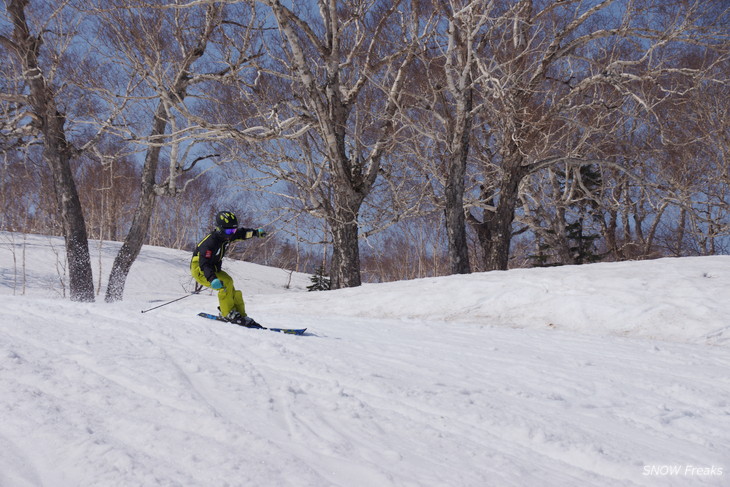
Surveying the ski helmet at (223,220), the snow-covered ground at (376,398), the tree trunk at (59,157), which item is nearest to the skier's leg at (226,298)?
the ski helmet at (223,220)

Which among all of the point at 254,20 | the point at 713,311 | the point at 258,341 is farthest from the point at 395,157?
the point at 258,341

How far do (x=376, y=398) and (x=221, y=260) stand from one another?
3.91 meters

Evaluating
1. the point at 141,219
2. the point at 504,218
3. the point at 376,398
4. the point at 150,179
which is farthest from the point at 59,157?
the point at 376,398

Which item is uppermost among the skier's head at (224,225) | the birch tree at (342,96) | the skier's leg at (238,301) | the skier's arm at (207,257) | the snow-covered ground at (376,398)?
the birch tree at (342,96)

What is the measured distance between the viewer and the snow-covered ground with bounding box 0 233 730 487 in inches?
93.0

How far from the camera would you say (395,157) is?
1482 cm

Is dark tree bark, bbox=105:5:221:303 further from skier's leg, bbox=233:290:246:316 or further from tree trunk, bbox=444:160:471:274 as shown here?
skier's leg, bbox=233:290:246:316

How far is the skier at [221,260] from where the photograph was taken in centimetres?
681

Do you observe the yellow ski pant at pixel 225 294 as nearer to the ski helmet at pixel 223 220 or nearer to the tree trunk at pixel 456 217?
the ski helmet at pixel 223 220

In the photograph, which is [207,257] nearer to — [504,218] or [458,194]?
[458,194]

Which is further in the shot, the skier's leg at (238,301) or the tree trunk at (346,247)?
the tree trunk at (346,247)

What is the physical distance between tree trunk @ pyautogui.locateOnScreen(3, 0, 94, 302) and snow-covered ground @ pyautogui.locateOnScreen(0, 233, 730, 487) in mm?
6131

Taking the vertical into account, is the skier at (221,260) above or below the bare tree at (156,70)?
below

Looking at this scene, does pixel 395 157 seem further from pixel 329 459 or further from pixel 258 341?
pixel 329 459
